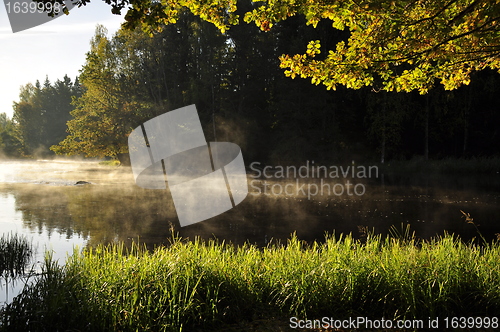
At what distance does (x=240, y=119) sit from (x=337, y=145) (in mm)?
8472

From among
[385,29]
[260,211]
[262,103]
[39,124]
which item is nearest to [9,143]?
[39,124]

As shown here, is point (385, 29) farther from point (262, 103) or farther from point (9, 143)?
point (9, 143)

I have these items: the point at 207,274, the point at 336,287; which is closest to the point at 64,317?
the point at 207,274

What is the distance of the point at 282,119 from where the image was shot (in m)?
Answer: 33.7

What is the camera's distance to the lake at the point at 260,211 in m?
Result: 10.8

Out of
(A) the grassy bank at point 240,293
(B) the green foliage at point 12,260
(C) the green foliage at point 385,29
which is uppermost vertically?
(C) the green foliage at point 385,29

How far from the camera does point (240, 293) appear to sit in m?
4.65

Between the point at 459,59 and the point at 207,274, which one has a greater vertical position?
the point at 459,59

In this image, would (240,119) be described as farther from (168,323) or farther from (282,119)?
(168,323)

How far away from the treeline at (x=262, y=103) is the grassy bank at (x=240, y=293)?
27.3 meters

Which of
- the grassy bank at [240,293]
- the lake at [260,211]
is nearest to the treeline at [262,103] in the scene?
the lake at [260,211]

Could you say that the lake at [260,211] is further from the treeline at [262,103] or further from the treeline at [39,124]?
the treeline at [39,124]

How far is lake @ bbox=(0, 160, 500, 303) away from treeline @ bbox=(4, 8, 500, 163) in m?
8.79

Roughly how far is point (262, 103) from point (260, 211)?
23309 millimetres
